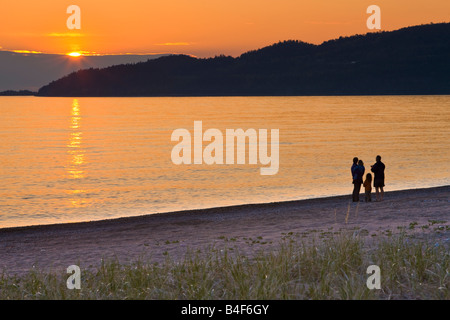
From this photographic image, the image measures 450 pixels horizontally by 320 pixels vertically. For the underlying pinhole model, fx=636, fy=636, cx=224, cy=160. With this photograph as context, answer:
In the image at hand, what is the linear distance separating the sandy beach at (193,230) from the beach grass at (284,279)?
15.1 ft

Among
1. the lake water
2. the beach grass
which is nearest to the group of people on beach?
the lake water

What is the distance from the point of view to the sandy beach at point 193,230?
19156 millimetres

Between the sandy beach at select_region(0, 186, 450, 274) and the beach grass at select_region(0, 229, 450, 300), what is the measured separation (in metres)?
4.59

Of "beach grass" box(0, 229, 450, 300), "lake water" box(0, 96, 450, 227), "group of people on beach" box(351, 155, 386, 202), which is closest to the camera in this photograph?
"beach grass" box(0, 229, 450, 300)

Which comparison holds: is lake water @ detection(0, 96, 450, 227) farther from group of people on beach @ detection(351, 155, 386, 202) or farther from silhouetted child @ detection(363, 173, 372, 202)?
group of people on beach @ detection(351, 155, 386, 202)

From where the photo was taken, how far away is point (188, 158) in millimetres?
72375

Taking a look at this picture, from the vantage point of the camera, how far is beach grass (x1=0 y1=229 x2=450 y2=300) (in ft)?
34.8

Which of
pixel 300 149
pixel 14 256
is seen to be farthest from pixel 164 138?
pixel 14 256

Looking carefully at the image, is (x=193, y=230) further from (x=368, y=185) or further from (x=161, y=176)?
(x=161, y=176)

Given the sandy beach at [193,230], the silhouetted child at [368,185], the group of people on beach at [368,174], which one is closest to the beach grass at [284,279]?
the sandy beach at [193,230]

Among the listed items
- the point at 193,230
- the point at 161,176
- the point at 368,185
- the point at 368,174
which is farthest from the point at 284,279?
the point at 161,176

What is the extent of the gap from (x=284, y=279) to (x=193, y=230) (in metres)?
14.2

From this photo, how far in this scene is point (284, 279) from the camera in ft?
36.7
